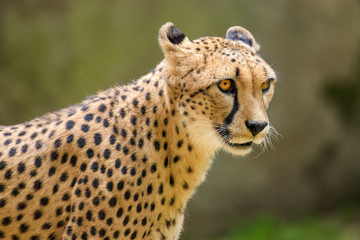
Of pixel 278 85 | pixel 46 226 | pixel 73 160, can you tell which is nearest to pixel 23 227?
pixel 46 226

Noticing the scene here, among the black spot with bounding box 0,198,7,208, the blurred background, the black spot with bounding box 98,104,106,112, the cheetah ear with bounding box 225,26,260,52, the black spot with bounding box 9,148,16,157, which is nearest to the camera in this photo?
the black spot with bounding box 0,198,7,208

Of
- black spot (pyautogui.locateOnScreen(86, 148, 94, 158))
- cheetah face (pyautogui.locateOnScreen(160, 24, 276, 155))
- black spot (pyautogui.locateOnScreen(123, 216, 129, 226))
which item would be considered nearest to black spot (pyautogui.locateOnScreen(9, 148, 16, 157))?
black spot (pyautogui.locateOnScreen(86, 148, 94, 158))

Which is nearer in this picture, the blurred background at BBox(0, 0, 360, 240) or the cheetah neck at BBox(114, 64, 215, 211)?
the cheetah neck at BBox(114, 64, 215, 211)

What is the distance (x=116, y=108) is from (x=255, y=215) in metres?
4.53

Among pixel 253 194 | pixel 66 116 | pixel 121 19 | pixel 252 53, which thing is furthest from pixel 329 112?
pixel 66 116

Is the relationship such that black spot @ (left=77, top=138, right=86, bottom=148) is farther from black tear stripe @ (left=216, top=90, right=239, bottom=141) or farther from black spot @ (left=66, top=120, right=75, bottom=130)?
black tear stripe @ (left=216, top=90, right=239, bottom=141)

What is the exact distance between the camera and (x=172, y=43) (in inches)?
128

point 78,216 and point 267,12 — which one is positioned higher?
point 267,12

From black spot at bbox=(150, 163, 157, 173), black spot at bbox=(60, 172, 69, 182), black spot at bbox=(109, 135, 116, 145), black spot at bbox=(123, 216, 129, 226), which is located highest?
black spot at bbox=(109, 135, 116, 145)

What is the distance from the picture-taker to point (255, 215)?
24.4ft

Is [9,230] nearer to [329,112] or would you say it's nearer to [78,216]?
[78,216]

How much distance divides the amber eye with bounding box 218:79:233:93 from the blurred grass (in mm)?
4162

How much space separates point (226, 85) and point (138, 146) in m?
0.61

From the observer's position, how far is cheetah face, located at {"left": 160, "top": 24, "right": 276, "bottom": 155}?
3.08 metres
